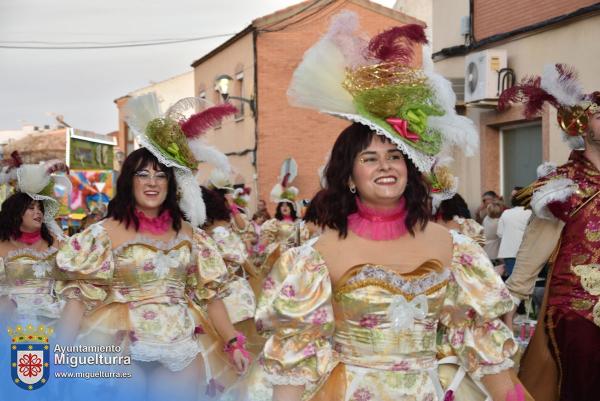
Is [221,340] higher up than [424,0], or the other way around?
[424,0]

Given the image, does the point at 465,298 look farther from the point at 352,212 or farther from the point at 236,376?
the point at 236,376

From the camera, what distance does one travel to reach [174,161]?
5863mm

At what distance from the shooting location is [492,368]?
12.0ft

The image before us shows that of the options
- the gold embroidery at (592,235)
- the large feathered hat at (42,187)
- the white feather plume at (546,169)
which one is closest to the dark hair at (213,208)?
the large feathered hat at (42,187)

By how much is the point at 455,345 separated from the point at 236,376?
2.45 m

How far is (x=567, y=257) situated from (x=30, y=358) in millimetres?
3578

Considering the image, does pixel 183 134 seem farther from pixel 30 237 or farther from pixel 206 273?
pixel 30 237

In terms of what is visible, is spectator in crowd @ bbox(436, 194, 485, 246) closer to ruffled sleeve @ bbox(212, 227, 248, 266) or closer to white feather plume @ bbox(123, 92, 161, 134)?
ruffled sleeve @ bbox(212, 227, 248, 266)

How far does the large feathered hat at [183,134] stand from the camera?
5918 millimetres

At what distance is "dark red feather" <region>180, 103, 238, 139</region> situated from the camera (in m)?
6.37

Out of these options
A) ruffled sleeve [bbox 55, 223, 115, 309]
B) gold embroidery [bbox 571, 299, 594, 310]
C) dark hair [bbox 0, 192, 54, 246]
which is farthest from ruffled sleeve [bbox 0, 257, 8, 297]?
gold embroidery [bbox 571, 299, 594, 310]

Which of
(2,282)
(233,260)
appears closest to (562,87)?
(233,260)

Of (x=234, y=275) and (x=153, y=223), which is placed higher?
(x=153, y=223)

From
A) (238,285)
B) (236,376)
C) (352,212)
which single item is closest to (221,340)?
(236,376)
